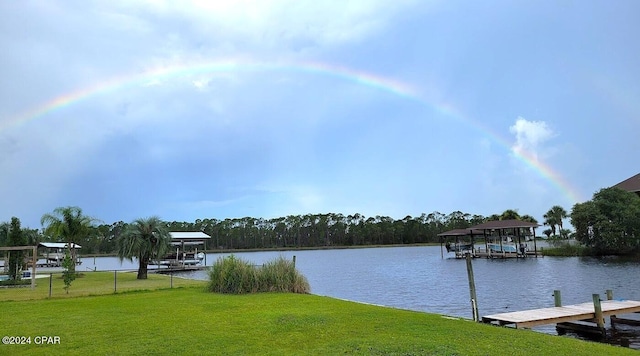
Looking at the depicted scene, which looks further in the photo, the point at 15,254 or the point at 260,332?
the point at 15,254

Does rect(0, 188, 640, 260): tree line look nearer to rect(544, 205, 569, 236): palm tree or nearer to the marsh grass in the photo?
rect(544, 205, 569, 236): palm tree

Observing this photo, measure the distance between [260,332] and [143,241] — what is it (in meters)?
26.0

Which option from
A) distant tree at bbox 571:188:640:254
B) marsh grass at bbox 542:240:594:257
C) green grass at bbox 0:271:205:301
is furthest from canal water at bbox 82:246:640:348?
marsh grass at bbox 542:240:594:257

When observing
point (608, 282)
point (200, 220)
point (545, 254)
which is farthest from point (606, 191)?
point (200, 220)

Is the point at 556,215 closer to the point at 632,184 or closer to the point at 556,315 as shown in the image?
the point at 632,184

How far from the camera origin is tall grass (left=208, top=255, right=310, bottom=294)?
1953 cm

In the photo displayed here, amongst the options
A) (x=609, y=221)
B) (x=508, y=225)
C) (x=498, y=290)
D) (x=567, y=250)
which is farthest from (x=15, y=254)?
(x=567, y=250)

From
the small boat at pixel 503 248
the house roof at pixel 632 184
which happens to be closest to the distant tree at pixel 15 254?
the small boat at pixel 503 248

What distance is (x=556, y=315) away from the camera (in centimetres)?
1384

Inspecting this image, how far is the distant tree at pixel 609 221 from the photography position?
47.3m

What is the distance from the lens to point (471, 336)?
998cm

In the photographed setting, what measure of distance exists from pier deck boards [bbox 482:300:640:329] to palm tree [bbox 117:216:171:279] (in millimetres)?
26015

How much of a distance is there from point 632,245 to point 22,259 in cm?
5455

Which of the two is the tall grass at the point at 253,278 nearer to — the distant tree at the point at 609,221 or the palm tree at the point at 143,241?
the palm tree at the point at 143,241
